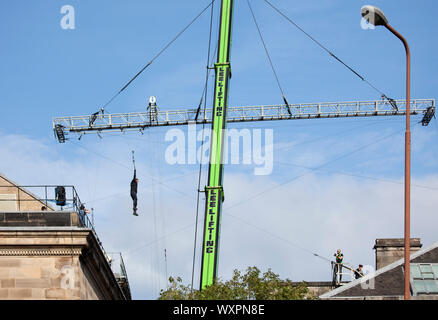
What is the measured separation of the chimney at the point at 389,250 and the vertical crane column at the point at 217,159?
44.0 ft

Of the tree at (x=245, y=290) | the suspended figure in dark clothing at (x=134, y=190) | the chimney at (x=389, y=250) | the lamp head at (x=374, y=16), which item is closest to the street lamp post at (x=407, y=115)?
the lamp head at (x=374, y=16)

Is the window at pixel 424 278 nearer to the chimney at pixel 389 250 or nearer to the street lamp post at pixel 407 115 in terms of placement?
the chimney at pixel 389 250

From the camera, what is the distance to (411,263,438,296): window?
45000 millimetres

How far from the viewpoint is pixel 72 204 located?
4066cm

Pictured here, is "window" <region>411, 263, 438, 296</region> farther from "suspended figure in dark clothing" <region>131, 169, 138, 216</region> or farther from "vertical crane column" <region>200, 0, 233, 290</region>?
"suspended figure in dark clothing" <region>131, 169, 138, 216</region>

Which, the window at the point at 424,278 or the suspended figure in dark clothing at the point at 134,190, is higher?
the suspended figure in dark clothing at the point at 134,190

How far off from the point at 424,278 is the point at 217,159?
644 inches

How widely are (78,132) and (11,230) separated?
62316 millimetres

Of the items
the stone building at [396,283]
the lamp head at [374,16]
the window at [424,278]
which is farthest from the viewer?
the window at [424,278]

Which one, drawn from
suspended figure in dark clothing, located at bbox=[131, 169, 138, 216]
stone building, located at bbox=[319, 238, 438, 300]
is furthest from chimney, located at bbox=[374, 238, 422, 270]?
suspended figure in dark clothing, located at bbox=[131, 169, 138, 216]

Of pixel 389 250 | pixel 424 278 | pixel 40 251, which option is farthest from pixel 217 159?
pixel 40 251

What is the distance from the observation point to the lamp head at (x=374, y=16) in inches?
1119

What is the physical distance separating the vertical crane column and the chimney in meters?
13.4
